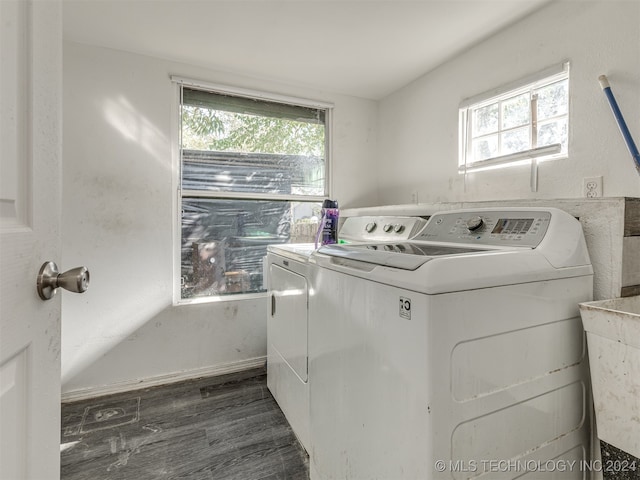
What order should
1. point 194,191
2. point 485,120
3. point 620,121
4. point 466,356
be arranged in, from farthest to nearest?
point 194,191 → point 485,120 → point 620,121 → point 466,356

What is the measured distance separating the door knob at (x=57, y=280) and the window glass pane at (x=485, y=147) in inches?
84.4

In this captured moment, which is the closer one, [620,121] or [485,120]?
[620,121]

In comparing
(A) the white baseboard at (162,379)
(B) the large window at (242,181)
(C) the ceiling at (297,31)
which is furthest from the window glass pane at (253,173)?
(A) the white baseboard at (162,379)

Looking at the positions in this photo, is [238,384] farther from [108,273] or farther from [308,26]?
[308,26]

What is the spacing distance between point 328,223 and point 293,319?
52 cm

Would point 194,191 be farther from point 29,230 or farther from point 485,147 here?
point 485,147

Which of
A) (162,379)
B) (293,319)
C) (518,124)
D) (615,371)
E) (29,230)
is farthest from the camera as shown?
(162,379)

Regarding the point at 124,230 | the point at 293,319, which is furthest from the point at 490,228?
the point at 124,230

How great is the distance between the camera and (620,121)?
133 cm

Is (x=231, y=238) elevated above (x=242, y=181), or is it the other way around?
(x=242, y=181)

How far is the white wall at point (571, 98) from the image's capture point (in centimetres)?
137

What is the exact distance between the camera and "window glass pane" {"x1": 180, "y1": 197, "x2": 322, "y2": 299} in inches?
92.4

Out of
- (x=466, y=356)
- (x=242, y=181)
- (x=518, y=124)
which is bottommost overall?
(x=466, y=356)

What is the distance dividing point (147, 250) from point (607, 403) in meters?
2.40
